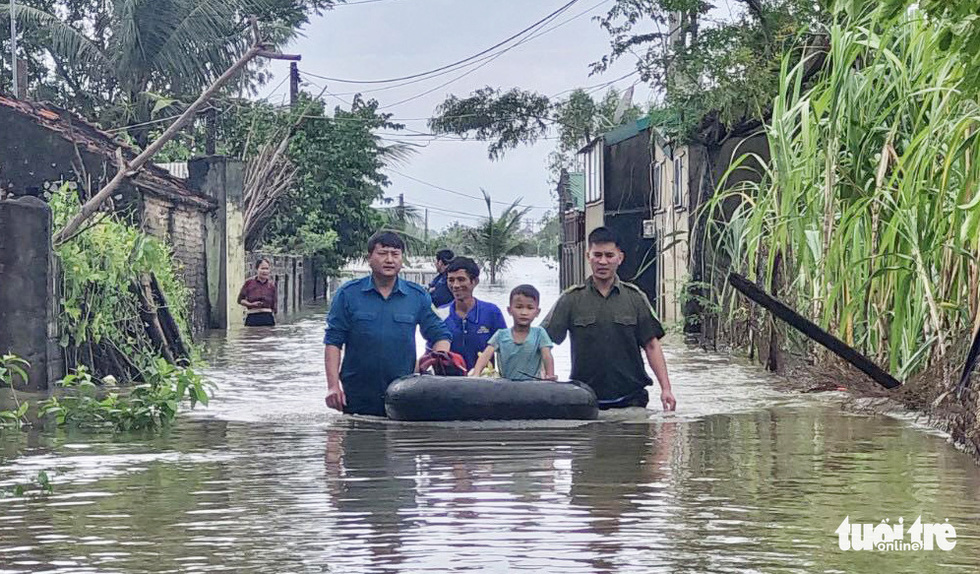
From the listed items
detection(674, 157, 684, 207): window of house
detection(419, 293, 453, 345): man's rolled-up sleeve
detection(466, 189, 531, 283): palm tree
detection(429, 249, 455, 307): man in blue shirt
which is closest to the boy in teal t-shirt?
detection(419, 293, 453, 345): man's rolled-up sleeve

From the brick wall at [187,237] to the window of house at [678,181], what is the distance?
9504mm

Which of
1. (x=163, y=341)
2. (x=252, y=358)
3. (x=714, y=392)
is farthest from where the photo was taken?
(x=252, y=358)

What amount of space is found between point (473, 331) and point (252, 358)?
10.8m

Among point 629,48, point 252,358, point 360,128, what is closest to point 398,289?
point 252,358

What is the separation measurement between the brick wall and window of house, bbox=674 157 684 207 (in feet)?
31.2

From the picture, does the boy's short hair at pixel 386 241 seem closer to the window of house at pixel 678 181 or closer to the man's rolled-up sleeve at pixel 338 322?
the man's rolled-up sleeve at pixel 338 322

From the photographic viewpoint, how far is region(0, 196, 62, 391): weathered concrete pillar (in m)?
16.5

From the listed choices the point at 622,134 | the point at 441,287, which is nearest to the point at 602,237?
the point at 441,287

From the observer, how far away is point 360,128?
50906mm

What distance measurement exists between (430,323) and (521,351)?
2.38 feet

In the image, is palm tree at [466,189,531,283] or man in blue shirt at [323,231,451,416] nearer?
man in blue shirt at [323,231,451,416]

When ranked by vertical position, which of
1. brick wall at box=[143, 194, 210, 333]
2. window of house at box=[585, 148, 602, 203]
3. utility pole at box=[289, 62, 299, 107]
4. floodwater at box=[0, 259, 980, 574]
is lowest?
floodwater at box=[0, 259, 980, 574]

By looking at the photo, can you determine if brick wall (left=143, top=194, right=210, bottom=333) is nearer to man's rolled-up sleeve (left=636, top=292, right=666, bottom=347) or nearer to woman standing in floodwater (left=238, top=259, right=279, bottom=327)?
woman standing in floodwater (left=238, top=259, right=279, bottom=327)

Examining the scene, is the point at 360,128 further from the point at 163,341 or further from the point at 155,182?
the point at 163,341
